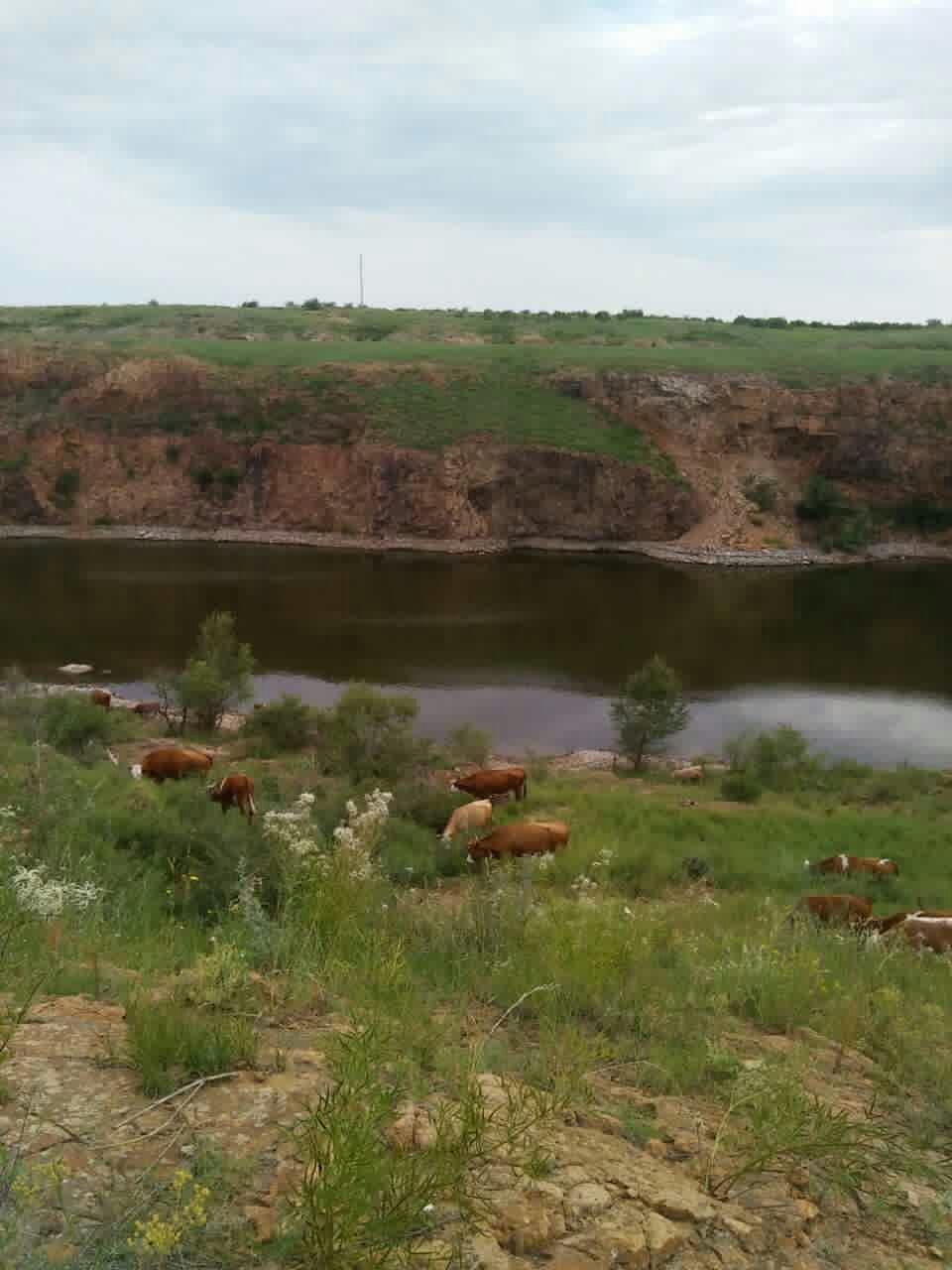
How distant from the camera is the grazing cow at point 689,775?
70.1 feet

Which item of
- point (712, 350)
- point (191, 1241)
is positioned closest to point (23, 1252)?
point (191, 1241)

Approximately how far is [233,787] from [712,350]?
2205 inches

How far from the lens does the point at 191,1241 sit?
2.67 metres

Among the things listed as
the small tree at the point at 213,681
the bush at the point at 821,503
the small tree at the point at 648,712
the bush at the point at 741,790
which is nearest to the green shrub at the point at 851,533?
the bush at the point at 821,503

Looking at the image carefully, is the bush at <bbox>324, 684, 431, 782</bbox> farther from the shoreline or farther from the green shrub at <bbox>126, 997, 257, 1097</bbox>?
the shoreline

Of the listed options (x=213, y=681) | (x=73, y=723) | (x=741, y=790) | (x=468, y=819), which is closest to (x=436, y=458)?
(x=213, y=681)

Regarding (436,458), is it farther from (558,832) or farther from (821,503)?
(558,832)

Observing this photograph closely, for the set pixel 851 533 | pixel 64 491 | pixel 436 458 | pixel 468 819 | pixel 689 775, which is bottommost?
pixel 689 775

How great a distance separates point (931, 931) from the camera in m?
9.84

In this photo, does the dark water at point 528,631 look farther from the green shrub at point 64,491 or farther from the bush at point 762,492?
the bush at point 762,492

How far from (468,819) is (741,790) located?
25.3 ft

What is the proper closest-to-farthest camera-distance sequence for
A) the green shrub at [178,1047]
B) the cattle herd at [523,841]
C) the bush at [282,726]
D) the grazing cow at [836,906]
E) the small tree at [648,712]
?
1. the green shrub at [178,1047]
2. the cattle herd at [523,841]
3. the grazing cow at [836,906]
4. the bush at [282,726]
5. the small tree at [648,712]

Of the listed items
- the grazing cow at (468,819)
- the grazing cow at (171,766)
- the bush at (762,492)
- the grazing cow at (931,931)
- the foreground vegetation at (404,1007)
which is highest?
the bush at (762,492)

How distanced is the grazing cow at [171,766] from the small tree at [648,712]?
11.1 m
